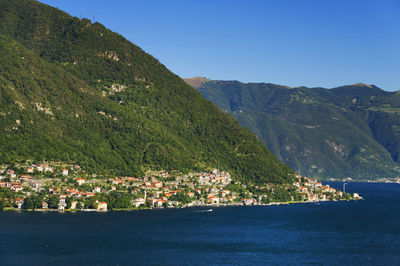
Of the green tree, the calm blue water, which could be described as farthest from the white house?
the green tree

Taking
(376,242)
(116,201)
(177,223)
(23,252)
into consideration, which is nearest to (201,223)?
(177,223)

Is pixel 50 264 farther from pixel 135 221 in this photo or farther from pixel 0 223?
pixel 135 221

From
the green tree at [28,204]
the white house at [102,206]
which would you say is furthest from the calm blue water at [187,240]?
the green tree at [28,204]

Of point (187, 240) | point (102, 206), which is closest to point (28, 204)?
point (102, 206)

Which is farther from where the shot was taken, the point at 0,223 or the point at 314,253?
the point at 0,223

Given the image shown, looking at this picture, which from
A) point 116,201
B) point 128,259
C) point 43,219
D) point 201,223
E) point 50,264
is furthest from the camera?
point 116,201

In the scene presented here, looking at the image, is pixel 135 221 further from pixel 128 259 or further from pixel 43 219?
pixel 128 259

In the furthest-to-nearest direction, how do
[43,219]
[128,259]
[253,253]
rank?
1. [43,219]
2. [253,253]
3. [128,259]

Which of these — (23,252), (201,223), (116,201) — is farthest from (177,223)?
(23,252)
